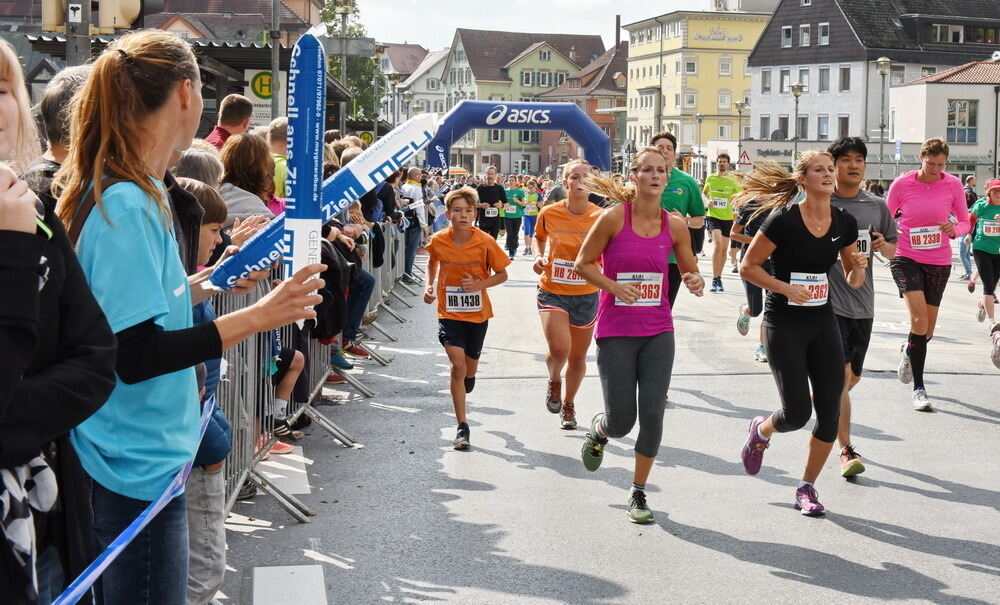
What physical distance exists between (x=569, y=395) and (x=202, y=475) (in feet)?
17.8

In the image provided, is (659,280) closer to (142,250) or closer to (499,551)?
(499,551)

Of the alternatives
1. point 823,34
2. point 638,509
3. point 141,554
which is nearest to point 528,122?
point 638,509

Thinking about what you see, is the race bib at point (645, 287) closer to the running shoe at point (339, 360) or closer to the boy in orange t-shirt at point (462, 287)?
the boy in orange t-shirt at point (462, 287)

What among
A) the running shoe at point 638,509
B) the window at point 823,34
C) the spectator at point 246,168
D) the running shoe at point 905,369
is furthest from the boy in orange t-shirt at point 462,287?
the window at point 823,34

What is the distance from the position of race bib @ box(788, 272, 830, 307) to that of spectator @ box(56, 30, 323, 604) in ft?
14.5

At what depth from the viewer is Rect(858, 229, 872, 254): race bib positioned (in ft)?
26.6

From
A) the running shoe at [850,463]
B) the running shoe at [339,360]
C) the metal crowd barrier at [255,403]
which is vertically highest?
the metal crowd barrier at [255,403]

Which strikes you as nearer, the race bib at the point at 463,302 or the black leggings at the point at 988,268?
the race bib at the point at 463,302

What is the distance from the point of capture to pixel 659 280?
7008mm

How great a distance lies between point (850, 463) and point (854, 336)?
2.72 feet

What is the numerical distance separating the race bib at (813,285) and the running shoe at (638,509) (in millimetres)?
1265

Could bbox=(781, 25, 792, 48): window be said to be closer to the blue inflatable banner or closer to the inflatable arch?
the inflatable arch

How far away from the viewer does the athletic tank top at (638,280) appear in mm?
6941

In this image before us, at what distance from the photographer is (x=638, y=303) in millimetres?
6934
